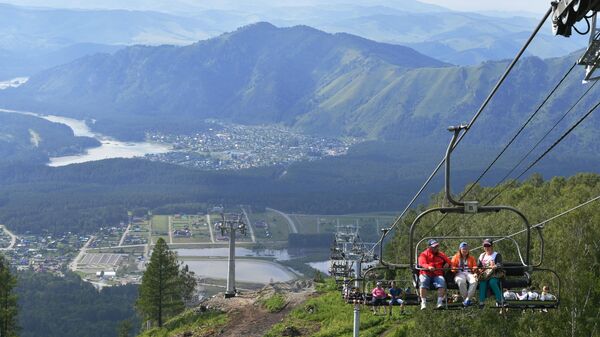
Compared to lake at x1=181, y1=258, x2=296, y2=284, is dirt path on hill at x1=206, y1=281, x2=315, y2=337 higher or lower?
lower

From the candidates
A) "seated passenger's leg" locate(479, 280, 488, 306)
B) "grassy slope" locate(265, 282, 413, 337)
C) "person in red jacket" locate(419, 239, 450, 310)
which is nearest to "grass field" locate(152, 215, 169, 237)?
"grassy slope" locate(265, 282, 413, 337)

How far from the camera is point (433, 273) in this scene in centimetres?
1527

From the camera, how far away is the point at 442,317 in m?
28.2

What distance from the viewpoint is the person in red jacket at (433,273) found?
15016 mm

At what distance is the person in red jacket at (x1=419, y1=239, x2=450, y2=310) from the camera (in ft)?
49.3

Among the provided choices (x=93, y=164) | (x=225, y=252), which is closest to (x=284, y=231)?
(x=225, y=252)

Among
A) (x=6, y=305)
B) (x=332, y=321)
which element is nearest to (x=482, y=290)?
(x=332, y=321)

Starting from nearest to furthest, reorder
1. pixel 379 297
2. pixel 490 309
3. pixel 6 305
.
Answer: pixel 379 297 < pixel 490 309 < pixel 6 305

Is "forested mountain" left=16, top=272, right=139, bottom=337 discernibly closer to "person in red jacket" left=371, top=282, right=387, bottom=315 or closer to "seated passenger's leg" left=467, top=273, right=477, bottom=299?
"person in red jacket" left=371, top=282, right=387, bottom=315

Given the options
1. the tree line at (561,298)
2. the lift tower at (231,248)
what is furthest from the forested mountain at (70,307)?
the tree line at (561,298)

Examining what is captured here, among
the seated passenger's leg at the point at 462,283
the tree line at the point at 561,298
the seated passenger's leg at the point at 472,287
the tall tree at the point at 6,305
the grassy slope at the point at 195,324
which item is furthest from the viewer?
the tall tree at the point at 6,305

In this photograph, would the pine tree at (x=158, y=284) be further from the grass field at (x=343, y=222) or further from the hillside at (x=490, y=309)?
the grass field at (x=343, y=222)

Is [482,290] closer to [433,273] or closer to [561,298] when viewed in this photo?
[433,273]

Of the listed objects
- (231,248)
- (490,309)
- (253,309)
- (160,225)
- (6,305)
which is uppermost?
(160,225)
